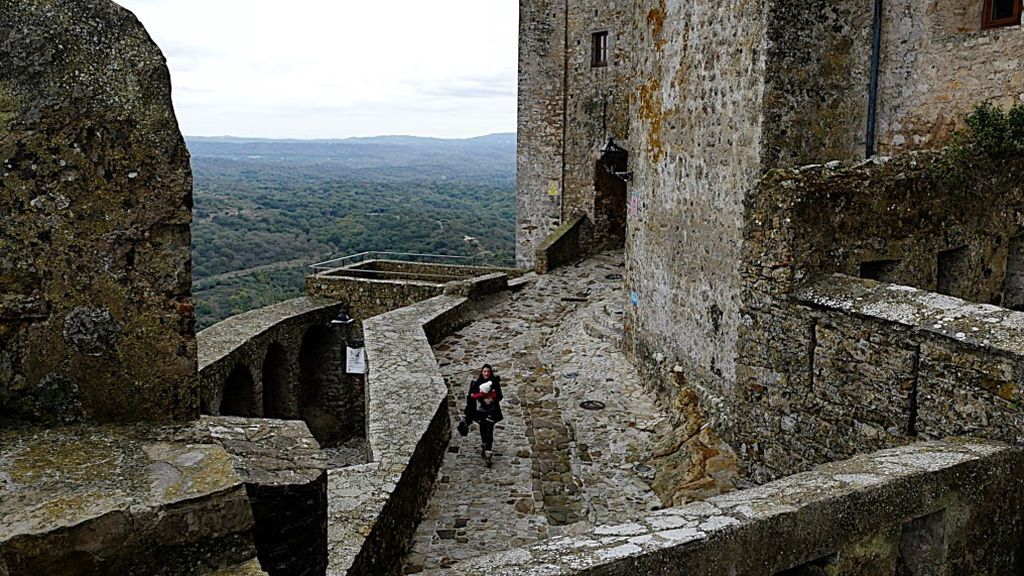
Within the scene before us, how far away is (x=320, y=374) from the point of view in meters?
20.4

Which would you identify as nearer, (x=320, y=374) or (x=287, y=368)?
(x=287, y=368)

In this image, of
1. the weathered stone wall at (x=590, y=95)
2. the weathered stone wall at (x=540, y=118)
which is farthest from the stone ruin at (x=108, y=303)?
the weathered stone wall at (x=540, y=118)

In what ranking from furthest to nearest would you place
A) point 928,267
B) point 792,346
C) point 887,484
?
point 928,267, point 792,346, point 887,484

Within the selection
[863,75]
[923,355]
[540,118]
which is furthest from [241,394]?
[923,355]

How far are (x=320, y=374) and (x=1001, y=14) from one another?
1650 centimetres

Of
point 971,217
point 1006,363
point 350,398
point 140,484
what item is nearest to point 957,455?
point 1006,363

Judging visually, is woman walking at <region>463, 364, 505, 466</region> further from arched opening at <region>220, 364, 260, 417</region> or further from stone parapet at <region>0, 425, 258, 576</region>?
arched opening at <region>220, 364, 260, 417</region>

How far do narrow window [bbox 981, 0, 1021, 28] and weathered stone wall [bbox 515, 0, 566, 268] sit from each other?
16.7 m

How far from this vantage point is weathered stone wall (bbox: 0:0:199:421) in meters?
2.93

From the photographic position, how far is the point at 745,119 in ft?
26.3

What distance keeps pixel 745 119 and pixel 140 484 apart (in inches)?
265

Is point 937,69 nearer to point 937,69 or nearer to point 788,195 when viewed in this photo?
point 937,69

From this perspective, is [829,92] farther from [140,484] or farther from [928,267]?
[140,484]

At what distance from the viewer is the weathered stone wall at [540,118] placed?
23.4 metres
